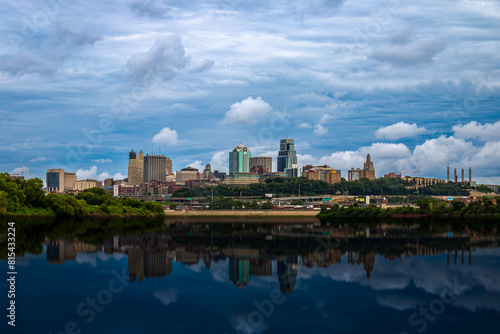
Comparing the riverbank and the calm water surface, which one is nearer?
the calm water surface

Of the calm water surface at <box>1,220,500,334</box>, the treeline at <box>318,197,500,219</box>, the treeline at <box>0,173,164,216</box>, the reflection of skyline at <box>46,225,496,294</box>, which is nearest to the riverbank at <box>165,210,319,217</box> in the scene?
the treeline at <box>318,197,500,219</box>

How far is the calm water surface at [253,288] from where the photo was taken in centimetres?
1714

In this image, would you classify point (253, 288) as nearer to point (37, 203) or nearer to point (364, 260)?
point (364, 260)

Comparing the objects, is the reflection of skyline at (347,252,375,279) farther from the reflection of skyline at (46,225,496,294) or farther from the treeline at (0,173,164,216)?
the treeline at (0,173,164,216)

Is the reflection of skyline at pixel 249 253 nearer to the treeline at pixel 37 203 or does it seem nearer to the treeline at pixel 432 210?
the treeline at pixel 37 203

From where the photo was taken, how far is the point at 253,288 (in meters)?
22.1

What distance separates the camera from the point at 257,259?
30109 millimetres

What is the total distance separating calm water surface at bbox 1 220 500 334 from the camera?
17.1 meters

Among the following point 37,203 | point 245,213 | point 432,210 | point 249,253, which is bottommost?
point 245,213

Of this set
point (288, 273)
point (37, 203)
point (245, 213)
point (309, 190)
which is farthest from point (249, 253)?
point (309, 190)

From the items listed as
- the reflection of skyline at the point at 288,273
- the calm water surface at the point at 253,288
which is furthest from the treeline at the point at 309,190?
the reflection of skyline at the point at 288,273

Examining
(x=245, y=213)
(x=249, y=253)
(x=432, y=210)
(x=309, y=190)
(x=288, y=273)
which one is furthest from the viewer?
(x=309, y=190)

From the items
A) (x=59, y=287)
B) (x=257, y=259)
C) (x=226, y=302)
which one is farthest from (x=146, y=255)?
(x=226, y=302)

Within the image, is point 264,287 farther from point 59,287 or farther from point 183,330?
point 59,287
